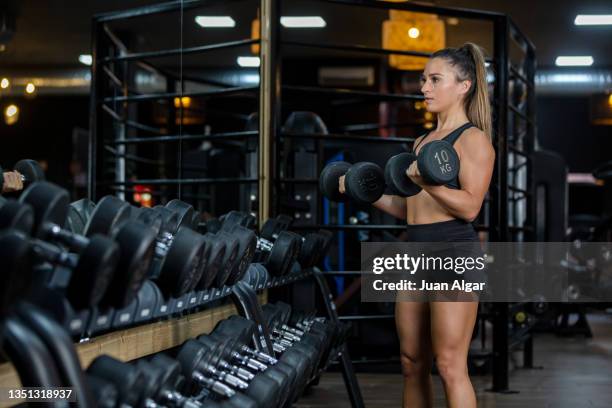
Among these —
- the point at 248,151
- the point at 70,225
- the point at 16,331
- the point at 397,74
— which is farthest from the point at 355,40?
the point at 16,331

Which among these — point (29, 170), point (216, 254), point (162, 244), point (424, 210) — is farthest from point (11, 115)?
point (424, 210)

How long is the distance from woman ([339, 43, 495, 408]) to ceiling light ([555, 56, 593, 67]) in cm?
783

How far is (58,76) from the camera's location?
2.44 m

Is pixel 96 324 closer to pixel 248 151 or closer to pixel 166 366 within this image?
pixel 166 366

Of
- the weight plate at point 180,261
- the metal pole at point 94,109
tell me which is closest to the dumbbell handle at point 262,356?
the weight plate at point 180,261

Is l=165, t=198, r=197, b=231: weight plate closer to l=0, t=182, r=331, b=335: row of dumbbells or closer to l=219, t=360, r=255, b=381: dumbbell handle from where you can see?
l=0, t=182, r=331, b=335: row of dumbbells

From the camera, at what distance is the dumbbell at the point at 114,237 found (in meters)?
1.24

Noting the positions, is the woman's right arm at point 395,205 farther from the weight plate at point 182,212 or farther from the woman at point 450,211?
the weight plate at point 182,212

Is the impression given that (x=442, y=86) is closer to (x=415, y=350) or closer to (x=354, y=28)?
(x=415, y=350)

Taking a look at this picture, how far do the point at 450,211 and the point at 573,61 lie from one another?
325 inches

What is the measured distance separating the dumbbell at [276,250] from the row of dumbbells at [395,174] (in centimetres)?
24

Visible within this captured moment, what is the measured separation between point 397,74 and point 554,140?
2.87m

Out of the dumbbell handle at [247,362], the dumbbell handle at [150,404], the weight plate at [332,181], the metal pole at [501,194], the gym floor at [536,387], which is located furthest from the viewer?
the metal pole at [501,194]

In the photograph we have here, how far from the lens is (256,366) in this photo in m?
1.97
